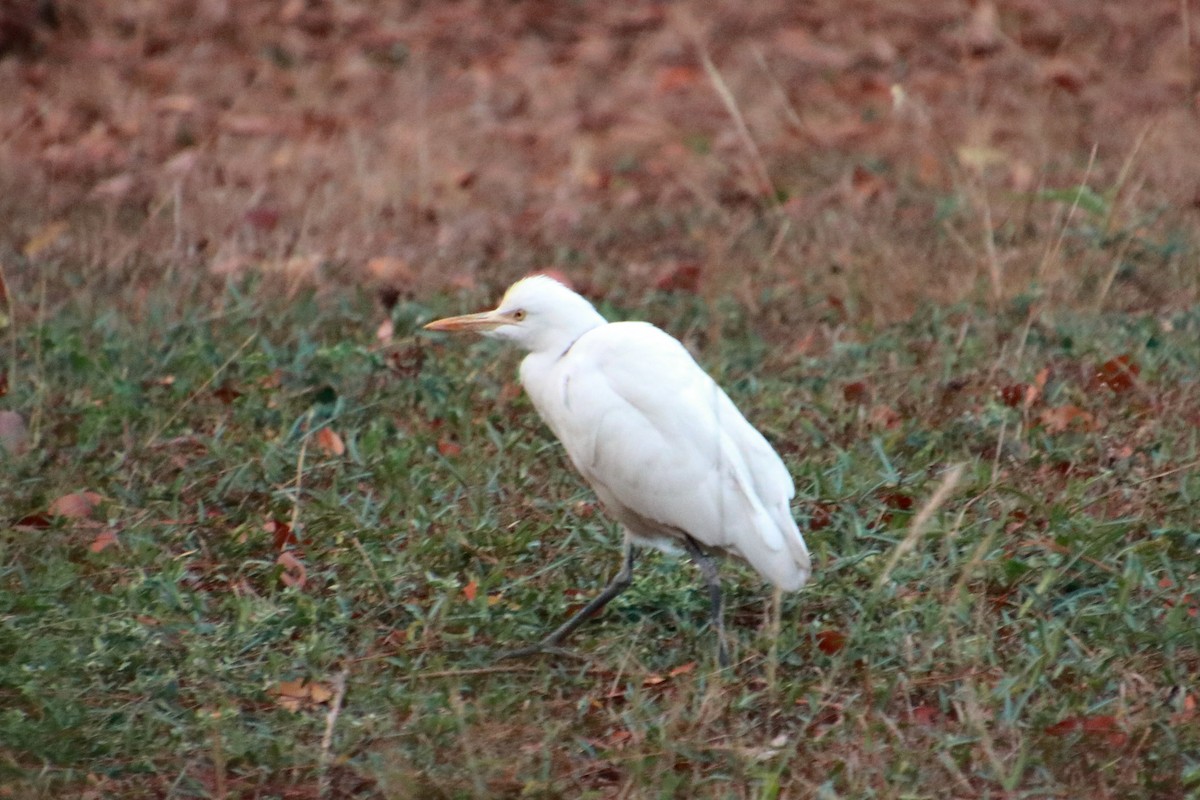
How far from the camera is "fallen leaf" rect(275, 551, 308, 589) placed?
149 inches

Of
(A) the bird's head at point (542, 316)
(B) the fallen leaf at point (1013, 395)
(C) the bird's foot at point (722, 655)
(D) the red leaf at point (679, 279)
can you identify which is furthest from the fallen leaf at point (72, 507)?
(B) the fallen leaf at point (1013, 395)

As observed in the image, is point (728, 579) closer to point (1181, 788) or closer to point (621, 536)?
point (621, 536)

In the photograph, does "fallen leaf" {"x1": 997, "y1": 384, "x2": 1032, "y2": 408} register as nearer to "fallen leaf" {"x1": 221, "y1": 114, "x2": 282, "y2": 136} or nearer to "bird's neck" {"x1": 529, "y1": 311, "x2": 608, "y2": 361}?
"bird's neck" {"x1": 529, "y1": 311, "x2": 608, "y2": 361}

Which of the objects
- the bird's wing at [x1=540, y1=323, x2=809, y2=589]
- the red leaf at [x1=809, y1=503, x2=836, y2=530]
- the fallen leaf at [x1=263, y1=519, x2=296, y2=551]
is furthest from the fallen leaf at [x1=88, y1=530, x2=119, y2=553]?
the red leaf at [x1=809, y1=503, x2=836, y2=530]

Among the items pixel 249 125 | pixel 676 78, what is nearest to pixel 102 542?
pixel 249 125

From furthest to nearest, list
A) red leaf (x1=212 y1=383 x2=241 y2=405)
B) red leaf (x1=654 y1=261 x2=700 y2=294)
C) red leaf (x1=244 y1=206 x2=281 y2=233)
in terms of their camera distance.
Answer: red leaf (x1=244 y1=206 x2=281 y2=233)
red leaf (x1=654 y1=261 x2=700 y2=294)
red leaf (x1=212 y1=383 x2=241 y2=405)

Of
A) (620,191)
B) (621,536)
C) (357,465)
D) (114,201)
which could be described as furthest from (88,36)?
(621,536)

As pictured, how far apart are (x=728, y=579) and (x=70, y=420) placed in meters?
2.08

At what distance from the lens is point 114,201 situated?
6566 mm

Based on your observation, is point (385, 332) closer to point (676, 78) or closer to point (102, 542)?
point (102, 542)

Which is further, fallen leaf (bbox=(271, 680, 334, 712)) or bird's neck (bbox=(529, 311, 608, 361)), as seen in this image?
bird's neck (bbox=(529, 311, 608, 361))

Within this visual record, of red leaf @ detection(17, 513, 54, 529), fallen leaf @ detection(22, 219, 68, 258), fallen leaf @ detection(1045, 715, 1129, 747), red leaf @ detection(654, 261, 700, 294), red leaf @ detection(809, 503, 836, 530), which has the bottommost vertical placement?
red leaf @ detection(654, 261, 700, 294)

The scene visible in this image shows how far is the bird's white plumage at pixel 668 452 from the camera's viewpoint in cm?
342

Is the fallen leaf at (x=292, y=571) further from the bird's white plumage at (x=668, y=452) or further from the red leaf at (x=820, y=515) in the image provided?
the red leaf at (x=820, y=515)
